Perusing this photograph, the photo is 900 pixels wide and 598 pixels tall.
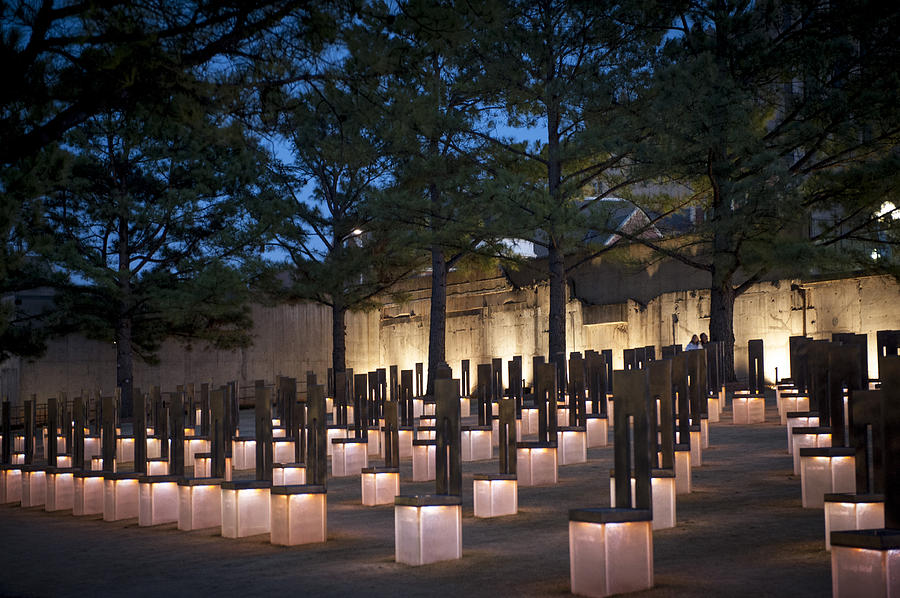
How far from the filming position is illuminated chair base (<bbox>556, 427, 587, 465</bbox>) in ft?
31.5

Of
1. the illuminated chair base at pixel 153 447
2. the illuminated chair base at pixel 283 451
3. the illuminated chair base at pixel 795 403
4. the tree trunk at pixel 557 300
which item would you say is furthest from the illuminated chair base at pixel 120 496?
the tree trunk at pixel 557 300

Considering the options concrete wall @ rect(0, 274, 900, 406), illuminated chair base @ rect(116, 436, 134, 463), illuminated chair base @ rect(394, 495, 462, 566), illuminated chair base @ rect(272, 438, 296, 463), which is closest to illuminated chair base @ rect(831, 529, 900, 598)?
illuminated chair base @ rect(394, 495, 462, 566)

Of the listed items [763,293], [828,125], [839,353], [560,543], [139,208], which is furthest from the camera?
[139,208]

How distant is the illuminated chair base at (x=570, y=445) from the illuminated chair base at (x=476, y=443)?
0.98 meters

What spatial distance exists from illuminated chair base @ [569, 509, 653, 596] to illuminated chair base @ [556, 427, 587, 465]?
498 centimetres

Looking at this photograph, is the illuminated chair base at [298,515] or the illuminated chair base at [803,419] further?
the illuminated chair base at [803,419]

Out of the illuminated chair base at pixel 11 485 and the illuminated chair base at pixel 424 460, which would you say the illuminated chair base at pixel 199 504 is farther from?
the illuminated chair base at pixel 11 485

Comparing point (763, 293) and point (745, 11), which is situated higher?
point (745, 11)

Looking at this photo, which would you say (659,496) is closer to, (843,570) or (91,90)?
(843,570)

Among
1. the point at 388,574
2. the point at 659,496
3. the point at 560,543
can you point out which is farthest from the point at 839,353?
the point at 388,574

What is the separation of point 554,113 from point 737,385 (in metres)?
5.94

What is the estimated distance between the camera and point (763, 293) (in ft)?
62.2

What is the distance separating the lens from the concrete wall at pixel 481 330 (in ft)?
58.7

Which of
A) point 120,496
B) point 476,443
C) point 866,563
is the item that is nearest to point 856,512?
point 866,563
